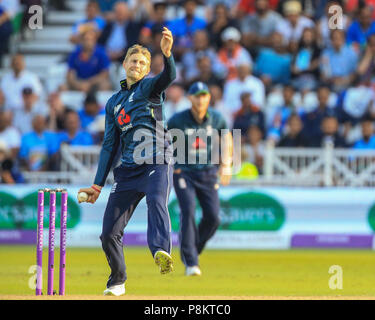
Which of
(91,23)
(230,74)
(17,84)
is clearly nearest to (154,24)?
(91,23)

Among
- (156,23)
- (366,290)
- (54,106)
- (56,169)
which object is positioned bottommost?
(366,290)

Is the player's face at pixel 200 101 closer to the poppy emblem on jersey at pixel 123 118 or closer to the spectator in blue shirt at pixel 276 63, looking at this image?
the poppy emblem on jersey at pixel 123 118

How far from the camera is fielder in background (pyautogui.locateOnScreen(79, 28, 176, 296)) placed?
30.7 ft

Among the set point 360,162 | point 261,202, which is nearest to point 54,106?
point 261,202

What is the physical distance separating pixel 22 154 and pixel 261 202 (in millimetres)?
4951

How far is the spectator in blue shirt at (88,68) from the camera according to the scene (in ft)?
66.0

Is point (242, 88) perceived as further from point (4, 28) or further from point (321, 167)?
point (4, 28)

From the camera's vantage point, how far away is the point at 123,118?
31.1ft

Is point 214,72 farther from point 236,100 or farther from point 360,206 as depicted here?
point 360,206

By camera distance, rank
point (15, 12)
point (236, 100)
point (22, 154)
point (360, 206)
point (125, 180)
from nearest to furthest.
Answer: point (125, 180)
point (360, 206)
point (22, 154)
point (236, 100)
point (15, 12)

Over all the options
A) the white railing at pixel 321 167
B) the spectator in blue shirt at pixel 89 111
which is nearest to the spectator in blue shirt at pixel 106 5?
the spectator in blue shirt at pixel 89 111

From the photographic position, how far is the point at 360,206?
677 inches

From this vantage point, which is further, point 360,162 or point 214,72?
point 214,72

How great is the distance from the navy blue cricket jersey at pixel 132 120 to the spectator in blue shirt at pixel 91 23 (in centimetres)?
1152
